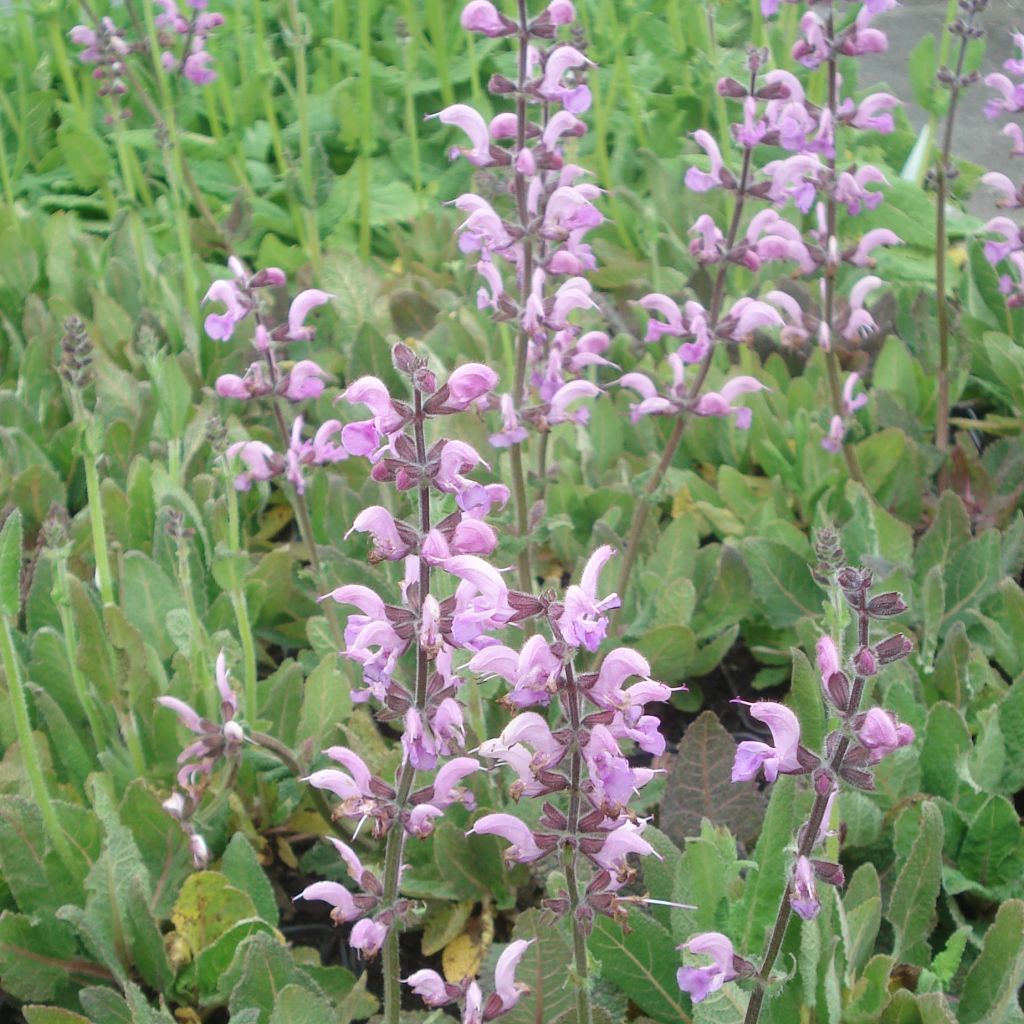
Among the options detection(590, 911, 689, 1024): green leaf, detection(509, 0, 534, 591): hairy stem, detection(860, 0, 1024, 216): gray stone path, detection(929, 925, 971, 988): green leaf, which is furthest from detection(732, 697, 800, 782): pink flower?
detection(860, 0, 1024, 216): gray stone path

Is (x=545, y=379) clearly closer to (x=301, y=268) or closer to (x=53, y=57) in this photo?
(x=301, y=268)

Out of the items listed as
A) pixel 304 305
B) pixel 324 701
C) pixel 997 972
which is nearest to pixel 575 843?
pixel 997 972

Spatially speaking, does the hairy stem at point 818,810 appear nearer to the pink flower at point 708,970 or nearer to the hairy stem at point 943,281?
the pink flower at point 708,970

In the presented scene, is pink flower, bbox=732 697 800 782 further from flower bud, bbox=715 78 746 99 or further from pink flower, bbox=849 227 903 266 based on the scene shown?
pink flower, bbox=849 227 903 266

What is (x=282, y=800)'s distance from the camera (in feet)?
7.52

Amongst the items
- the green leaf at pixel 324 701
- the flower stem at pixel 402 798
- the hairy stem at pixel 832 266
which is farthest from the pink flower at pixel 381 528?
the hairy stem at pixel 832 266

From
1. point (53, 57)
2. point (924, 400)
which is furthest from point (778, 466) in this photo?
point (53, 57)

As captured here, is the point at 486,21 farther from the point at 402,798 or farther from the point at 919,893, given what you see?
the point at 919,893

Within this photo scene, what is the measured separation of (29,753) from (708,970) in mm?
1078

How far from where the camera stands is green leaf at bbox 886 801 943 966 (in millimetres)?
1846

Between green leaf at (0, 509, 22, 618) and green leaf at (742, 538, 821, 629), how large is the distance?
4.98ft

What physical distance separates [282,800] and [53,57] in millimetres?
4006


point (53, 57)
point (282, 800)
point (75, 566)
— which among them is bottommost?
point (282, 800)

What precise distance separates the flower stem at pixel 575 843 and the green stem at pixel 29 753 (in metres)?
0.86
